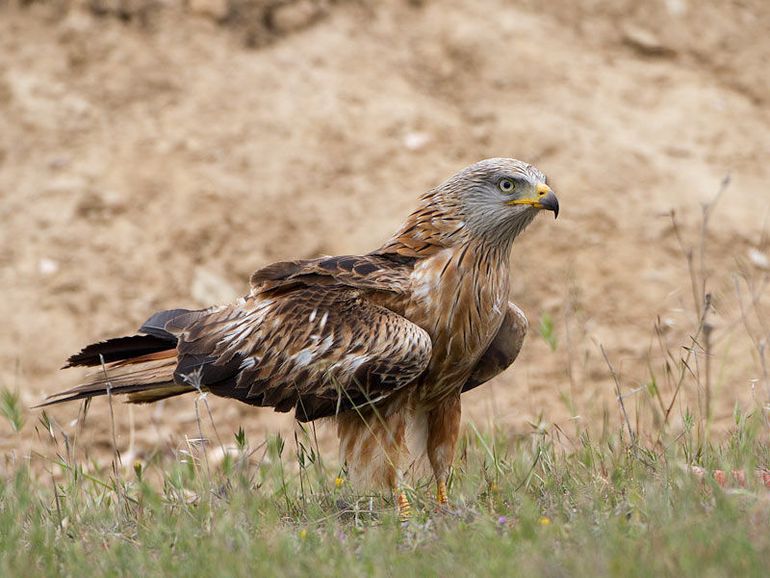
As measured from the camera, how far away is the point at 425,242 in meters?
5.77

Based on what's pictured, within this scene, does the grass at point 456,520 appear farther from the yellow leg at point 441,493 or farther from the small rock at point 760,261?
the small rock at point 760,261

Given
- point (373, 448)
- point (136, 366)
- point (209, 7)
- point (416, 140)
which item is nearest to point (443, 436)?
point (373, 448)

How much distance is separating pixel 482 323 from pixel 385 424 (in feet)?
2.10

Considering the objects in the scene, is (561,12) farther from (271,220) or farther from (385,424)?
(385,424)

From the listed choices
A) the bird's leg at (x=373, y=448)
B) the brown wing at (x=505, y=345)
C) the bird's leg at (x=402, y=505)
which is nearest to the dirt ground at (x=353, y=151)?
the brown wing at (x=505, y=345)

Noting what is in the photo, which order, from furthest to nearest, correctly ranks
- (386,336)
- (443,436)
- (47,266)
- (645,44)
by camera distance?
1. (645,44)
2. (47,266)
3. (443,436)
4. (386,336)

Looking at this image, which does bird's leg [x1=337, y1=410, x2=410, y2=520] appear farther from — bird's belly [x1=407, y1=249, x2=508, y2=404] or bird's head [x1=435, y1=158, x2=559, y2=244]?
bird's head [x1=435, y1=158, x2=559, y2=244]

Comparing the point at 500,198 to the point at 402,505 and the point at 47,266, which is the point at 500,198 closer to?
the point at 402,505

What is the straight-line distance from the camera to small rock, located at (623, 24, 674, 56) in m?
11.3

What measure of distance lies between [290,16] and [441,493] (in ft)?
21.6

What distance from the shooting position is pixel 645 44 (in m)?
11.3

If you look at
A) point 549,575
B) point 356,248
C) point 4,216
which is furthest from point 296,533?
point 4,216

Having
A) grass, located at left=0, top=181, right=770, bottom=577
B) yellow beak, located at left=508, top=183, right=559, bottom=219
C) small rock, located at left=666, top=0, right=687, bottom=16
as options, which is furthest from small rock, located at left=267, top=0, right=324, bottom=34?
grass, located at left=0, top=181, right=770, bottom=577

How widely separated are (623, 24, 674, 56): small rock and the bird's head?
599 cm
